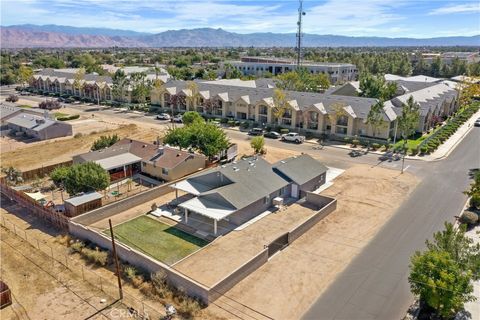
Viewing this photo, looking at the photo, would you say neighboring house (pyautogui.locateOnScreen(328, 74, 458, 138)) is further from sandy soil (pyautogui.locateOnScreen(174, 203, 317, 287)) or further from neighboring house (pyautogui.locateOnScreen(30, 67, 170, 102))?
neighboring house (pyautogui.locateOnScreen(30, 67, 170, 102))

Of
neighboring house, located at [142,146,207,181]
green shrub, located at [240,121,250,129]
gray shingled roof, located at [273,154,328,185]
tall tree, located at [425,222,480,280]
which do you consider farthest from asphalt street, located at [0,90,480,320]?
neighboring house, located at [142,146,207,181]

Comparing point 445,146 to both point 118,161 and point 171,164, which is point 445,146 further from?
point 118,161

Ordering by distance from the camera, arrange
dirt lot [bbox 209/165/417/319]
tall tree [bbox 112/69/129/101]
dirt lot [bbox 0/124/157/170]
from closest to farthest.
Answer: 1. dirt lot [bbox 209/165/417/319]
2. dirt lot [bbox 0/124/157/170]
3. tall tree [bbox 112/69/129/101]

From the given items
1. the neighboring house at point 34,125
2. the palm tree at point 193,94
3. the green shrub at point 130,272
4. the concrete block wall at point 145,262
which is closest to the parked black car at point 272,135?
the palm tree at point 193,94

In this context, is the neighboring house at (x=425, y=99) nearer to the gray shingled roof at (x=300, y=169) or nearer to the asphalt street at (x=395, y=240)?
the asphalt street at (x=395, y=240)

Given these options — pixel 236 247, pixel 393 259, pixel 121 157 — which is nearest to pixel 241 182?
pixel 236 247

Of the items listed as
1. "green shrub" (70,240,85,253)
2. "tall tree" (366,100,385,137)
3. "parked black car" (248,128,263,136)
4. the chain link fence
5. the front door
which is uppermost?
"tall tree" (366,100,385,137)
